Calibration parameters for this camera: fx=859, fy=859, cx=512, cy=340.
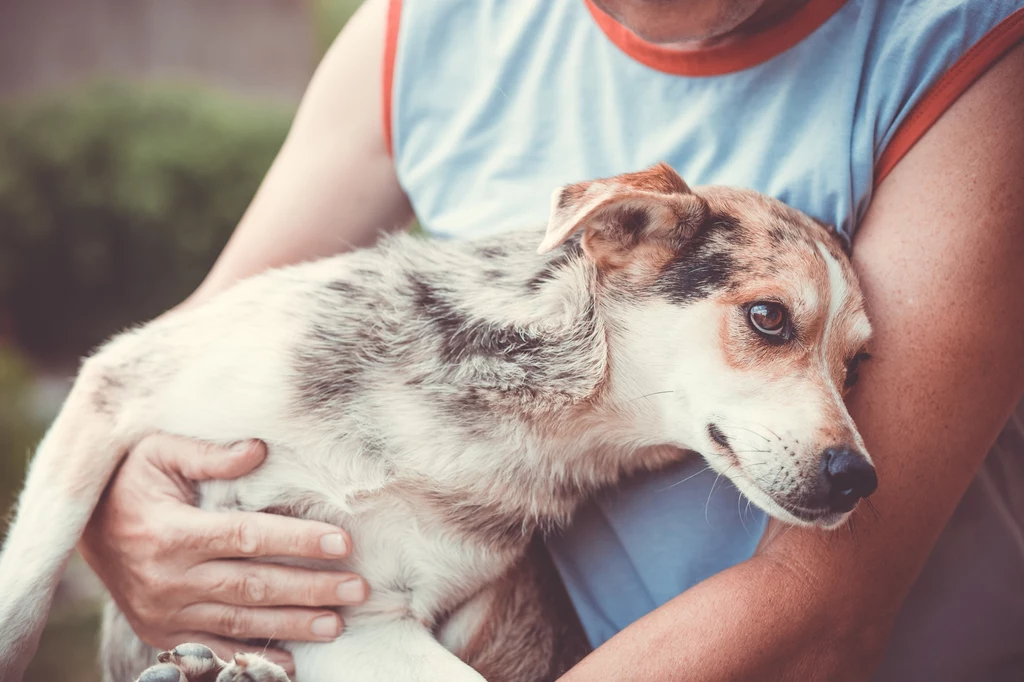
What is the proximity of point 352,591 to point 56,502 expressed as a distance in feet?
2.43

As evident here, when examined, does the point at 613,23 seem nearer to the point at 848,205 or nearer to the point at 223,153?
the point at 848,205

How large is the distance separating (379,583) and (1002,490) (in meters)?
1.58

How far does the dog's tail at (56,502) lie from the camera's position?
1953 mm

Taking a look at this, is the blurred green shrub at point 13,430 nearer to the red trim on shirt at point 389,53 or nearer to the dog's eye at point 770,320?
the red trim on shirt at point 389,53

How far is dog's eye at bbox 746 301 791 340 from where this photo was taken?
1.87 metres

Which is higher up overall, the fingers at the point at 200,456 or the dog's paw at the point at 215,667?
the fingers at the point at 200,456

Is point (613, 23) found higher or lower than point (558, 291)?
higher

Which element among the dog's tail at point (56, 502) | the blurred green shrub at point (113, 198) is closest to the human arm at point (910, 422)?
the dog's tail at point (56, 502)

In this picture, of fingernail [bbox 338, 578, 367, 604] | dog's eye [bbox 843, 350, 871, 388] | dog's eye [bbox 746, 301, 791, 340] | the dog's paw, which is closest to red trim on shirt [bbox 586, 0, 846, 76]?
dog's eye [bbox 746, 301, 791, 340]

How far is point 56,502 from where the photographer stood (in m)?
2.03

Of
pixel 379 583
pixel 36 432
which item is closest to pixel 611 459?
pixel 379 583

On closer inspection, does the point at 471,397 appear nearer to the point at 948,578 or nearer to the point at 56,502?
the point at 56,502

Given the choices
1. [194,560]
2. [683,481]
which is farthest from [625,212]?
[194,560]

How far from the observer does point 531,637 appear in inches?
88.8
